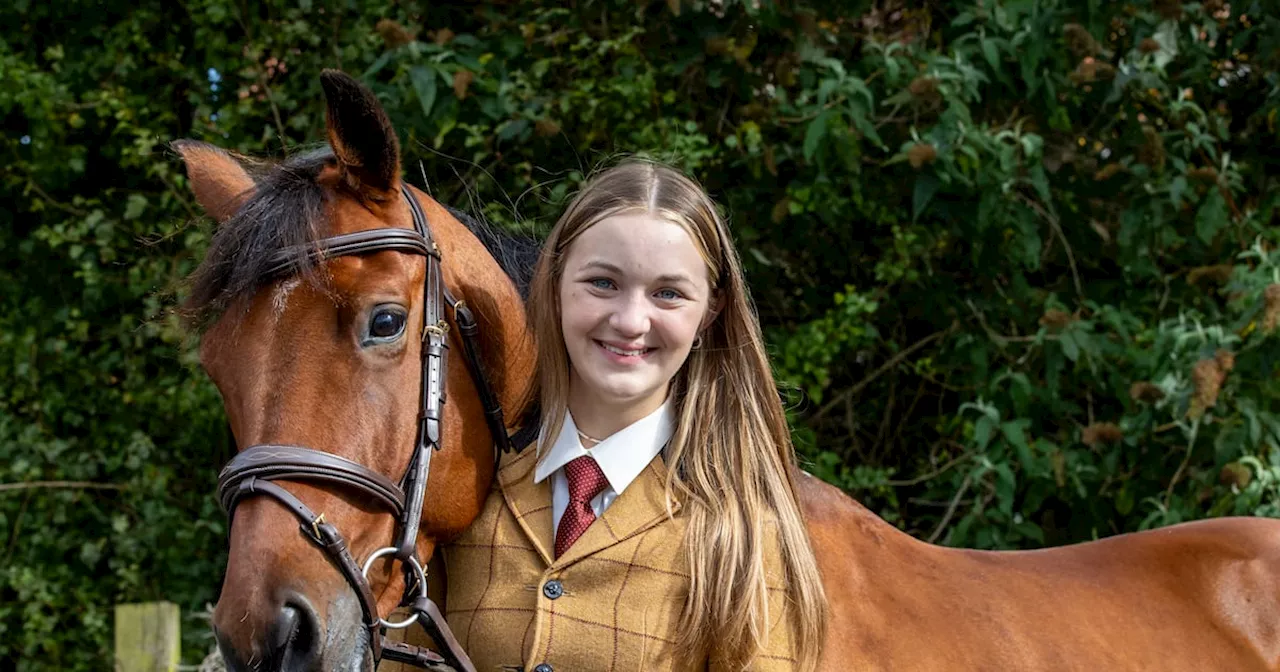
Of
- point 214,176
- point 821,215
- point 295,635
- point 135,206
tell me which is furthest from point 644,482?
point 135,206

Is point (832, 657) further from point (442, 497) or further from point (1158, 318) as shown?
point (1158, 318)

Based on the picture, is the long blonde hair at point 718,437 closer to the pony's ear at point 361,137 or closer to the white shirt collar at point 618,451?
the white shirt collar at point 618,451

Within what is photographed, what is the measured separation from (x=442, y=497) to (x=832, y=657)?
72 cm

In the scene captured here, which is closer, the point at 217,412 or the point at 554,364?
the point at 554,364

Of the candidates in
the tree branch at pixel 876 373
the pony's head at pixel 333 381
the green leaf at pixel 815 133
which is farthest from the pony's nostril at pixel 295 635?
the tree branch at pixel 876 373

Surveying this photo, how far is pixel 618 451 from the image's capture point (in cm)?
193

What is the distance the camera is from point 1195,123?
4.50m

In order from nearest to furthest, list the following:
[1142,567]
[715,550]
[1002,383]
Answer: [715,550] → [1142,567] → [1002,383]

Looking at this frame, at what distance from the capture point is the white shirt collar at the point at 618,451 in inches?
75.4

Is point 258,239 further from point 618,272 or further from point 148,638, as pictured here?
point 148,638

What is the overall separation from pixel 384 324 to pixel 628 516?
482 mm

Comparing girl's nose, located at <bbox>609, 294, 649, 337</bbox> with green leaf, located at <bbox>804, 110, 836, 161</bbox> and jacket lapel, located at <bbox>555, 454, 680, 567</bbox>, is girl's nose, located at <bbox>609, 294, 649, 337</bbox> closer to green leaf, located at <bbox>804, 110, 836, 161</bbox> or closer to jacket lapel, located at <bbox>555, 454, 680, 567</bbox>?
jacket lapel, located at <bbox>555, 454, 680, 567</bbox>

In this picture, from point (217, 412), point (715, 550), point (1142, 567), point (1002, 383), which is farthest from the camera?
point (217, 412)

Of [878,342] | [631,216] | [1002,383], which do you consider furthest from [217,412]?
[631,216]
